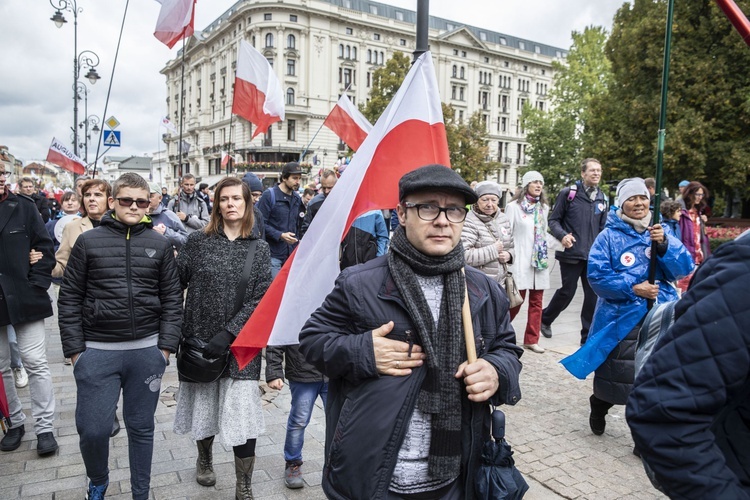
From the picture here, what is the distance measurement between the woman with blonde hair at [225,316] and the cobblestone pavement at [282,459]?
1.47 ft

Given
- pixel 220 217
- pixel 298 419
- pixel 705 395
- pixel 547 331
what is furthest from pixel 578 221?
pixel 705 395

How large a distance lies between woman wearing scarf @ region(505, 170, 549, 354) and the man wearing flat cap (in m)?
5.37

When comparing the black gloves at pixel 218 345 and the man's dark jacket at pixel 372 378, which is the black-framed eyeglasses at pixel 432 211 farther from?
the black gloves at pixel 218 345

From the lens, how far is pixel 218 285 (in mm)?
3562

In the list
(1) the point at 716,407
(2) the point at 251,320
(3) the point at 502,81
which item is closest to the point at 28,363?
(2) the point at 251,320

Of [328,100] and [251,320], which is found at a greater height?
[328,100]

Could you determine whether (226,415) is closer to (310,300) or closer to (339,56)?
(310,300)

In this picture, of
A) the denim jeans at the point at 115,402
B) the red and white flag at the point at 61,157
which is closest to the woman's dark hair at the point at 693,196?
the denim jeans at the point at 115,402

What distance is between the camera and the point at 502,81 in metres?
86.5

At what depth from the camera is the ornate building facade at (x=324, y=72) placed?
220ft

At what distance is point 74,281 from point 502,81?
8975 cm

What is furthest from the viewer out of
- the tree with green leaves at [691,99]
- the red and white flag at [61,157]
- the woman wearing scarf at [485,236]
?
the tree with green leaves at [691,99]

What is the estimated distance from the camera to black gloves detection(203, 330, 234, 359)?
3.45 meters

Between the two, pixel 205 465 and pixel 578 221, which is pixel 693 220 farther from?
pixel 205 465
